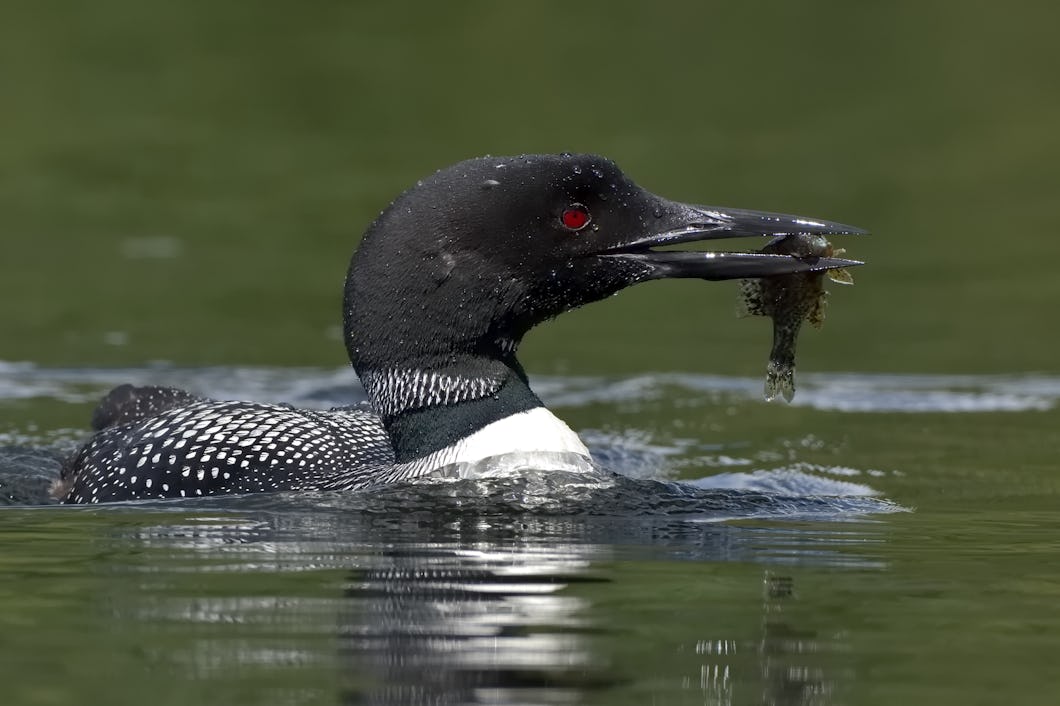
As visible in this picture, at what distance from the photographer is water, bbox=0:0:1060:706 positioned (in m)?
3.74

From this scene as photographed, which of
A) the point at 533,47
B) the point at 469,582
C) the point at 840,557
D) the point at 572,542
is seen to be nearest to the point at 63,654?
the point at 469,582

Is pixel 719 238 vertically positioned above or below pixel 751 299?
above

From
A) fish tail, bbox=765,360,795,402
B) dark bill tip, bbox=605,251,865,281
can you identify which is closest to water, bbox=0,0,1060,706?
fish tail, bbox=765,360,795,402

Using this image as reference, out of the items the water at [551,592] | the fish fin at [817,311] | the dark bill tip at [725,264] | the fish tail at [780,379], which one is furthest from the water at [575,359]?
the dark bill tip at [725,264]

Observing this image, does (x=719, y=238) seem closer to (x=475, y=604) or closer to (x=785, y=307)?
(x=785, y=307)

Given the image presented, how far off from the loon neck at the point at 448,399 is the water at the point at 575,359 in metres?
0.24

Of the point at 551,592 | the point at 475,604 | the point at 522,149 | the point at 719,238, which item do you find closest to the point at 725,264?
the point at 719,238

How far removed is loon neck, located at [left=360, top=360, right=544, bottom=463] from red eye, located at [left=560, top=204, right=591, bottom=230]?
0.47m

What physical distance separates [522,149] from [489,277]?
980 cm

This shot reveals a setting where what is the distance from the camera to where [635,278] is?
5777mm

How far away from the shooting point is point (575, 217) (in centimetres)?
575

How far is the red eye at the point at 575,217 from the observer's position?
5742 mm

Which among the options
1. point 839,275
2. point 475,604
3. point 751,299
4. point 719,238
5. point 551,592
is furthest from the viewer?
point 751,299

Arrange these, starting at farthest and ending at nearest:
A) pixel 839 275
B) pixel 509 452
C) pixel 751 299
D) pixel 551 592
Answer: pixel 751 299 < pixel 839 275 < pixel 509 452 < pixel 551 592
